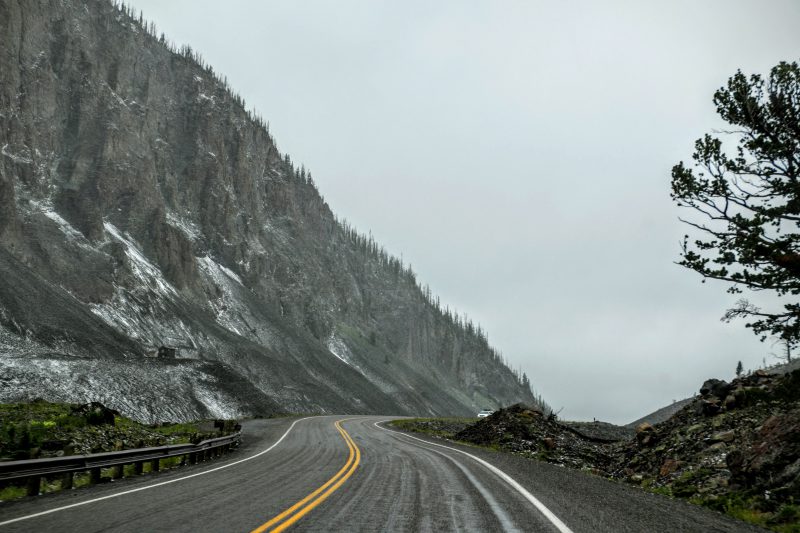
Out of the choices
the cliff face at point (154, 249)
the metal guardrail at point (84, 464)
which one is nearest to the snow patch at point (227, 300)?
the cliff face at point (154, 249)

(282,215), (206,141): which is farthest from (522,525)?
(282,215)

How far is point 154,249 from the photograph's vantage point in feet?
315

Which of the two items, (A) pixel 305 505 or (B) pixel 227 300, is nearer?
(A) pixel 305 505

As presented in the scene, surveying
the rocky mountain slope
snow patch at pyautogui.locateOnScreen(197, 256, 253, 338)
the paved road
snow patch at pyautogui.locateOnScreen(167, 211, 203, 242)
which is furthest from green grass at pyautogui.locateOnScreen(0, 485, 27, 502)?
snow patch at pyautogui.locateOnScreen(167, 211, 203, 242)

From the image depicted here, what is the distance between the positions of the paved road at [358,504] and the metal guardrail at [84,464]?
27.9 inches

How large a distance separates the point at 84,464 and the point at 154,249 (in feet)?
297

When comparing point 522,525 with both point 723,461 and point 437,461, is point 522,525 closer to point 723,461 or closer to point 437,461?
point 723,461

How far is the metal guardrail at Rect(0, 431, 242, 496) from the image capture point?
10945mm

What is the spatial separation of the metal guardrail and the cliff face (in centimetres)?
3560

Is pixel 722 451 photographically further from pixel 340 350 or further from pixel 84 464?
pixel 340 350

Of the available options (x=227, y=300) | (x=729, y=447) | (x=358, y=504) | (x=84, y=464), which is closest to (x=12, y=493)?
(x=84, y=464)

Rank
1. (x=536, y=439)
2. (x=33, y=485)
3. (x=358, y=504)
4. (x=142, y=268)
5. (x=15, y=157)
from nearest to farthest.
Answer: (x=358, y=504) → (x=33, y=485) → (x=536, y=439) → (x=15, y=157) → (x=142, y=268)

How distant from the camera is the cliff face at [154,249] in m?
59.9

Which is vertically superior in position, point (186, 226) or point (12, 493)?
point (186, 226)
